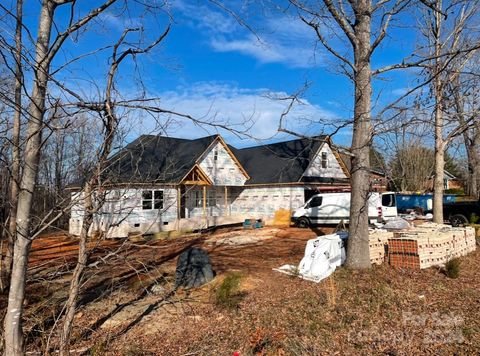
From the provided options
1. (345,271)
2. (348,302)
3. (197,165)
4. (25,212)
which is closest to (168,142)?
(197,165)

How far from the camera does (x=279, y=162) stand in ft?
91.7

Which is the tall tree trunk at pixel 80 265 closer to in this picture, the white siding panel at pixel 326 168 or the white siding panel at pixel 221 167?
the white siding panel at pixel 221 167

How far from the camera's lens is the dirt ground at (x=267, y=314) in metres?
5.43

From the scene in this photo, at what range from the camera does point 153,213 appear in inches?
867

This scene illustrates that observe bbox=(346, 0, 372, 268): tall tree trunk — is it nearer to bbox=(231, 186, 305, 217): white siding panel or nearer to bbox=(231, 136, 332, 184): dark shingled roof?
bbox=(231, 136, 332, 184): dark shingled roof

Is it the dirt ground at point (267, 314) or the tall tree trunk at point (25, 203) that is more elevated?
the tall tree trunk at point (25, 203)

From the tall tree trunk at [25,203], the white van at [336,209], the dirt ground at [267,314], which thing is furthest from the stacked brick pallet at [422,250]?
the tall tree trunk at [25,203]

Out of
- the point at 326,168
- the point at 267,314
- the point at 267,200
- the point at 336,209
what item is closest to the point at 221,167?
the point at 267,200

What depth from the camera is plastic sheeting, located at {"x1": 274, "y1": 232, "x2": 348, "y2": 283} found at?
9.23 m

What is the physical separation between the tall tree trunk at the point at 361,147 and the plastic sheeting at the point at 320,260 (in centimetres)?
39

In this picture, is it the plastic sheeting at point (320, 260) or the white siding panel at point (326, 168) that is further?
the white siding panel at point (326, 168)

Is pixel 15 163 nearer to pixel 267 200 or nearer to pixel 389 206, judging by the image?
pixel 389 206

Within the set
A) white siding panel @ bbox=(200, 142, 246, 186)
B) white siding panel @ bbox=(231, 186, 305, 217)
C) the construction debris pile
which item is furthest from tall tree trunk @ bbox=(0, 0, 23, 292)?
white siding panel @ bbox=(231, 186, 305, 217)

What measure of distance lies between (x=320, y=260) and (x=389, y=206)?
1199 cm
